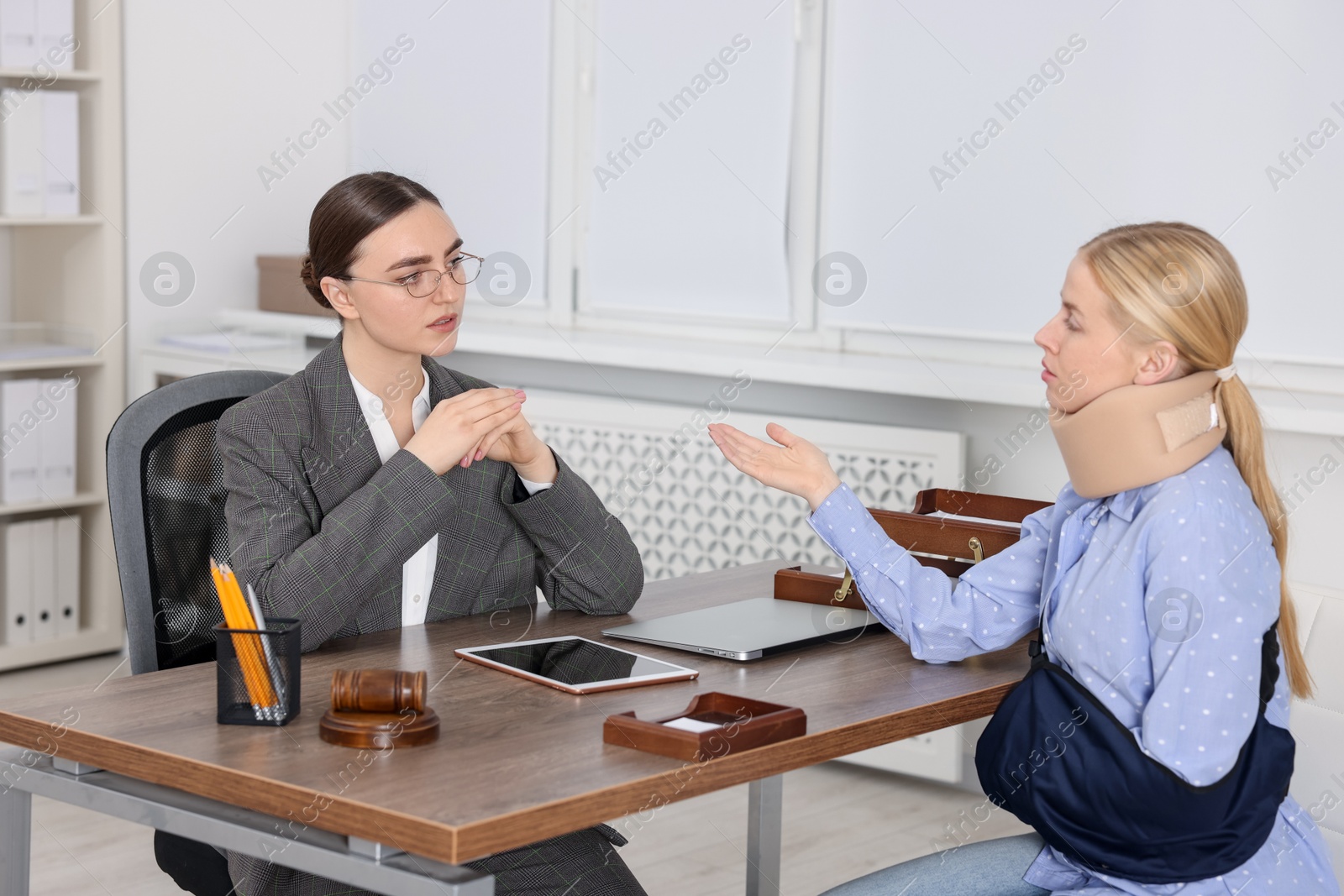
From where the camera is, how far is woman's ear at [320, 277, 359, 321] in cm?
197

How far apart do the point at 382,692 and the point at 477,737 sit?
10 centimetres

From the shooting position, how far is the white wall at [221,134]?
414 centimetres

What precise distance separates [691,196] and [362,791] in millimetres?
2695

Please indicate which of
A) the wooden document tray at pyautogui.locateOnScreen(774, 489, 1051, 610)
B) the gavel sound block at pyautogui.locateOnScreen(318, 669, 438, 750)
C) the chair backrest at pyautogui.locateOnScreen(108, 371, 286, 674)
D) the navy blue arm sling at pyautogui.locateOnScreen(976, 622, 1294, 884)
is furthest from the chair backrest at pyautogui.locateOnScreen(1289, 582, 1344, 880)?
the chair backrest at pyautogui.locateOnScreen(108, 371, 286, 674)

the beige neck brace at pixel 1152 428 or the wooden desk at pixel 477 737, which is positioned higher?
the beige neck brace at pixel 1152 428

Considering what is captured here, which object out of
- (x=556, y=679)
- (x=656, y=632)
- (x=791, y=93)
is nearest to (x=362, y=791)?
(x=556, y=679)

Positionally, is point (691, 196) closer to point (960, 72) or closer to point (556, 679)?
point (960, 72)

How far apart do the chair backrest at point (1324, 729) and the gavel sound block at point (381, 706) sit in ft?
4.04

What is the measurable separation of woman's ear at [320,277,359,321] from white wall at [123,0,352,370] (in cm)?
240

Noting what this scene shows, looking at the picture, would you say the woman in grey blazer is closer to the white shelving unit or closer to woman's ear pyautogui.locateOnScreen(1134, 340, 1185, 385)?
woman's ear pyautogui.locateOnScreen(1134, 340, 1185, 385)

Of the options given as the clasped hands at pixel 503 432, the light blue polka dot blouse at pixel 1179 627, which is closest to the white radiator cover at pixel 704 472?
the clasped hands at pixel 503 432

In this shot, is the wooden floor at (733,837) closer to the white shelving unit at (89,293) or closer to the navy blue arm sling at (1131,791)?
the white shelving unit at (89,293)

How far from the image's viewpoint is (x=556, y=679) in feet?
5.30

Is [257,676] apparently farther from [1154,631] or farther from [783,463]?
[1154,631]
